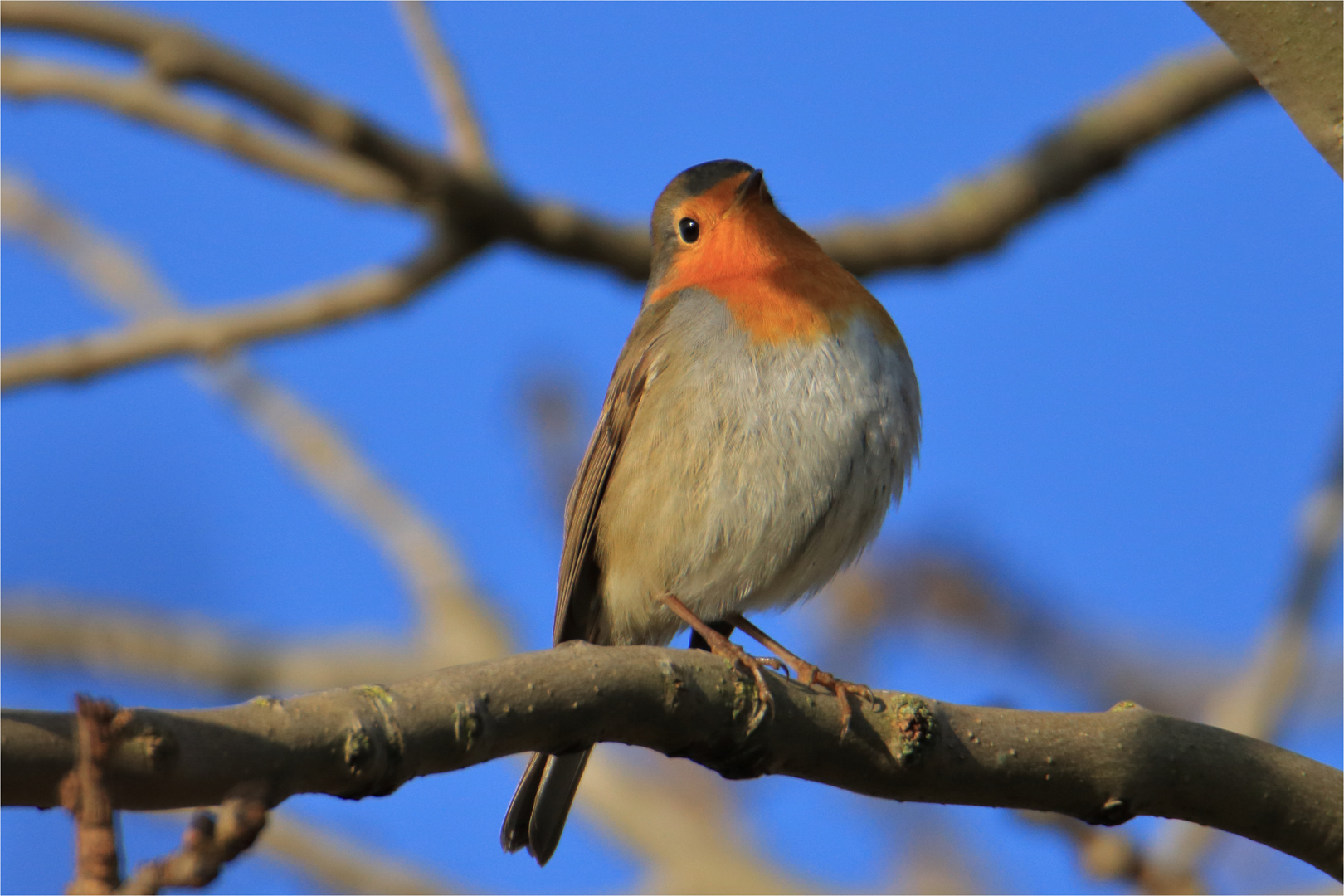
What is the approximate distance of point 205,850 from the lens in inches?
63.8

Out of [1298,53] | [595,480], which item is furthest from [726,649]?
[1298,53]

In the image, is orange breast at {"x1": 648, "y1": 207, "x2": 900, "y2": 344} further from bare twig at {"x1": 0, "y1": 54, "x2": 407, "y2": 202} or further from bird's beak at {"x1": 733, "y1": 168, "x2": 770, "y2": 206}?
bare twig at {"x1": 0, "y1": 54, "x2": 407, "y2": 202}

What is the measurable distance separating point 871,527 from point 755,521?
1.76 ft

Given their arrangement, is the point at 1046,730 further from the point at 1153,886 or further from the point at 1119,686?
the point at 1119,686

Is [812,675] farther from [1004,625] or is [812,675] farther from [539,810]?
[1004,625]

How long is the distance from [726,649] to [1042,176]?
2909 mm

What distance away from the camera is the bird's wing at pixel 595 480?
4.61m

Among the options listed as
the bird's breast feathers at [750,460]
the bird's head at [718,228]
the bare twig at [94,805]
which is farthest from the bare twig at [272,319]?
the bare twig at [94,805]

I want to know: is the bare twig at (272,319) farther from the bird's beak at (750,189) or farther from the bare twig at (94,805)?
the bare twig at (94,805)

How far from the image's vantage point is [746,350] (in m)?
4.27

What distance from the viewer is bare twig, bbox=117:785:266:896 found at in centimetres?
157

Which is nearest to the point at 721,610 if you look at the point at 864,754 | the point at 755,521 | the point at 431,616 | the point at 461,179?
the point at 755,521

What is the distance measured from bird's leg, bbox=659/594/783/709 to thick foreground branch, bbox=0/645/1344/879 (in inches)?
1.5

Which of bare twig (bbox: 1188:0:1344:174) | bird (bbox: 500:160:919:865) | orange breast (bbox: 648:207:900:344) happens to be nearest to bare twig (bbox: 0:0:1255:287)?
orange breast (bbox: 648:207:900:344)
